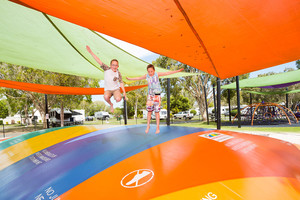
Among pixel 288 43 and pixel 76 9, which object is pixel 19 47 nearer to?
pixel 76 9

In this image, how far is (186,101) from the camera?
87.1 ft

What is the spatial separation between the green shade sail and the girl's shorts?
200cm

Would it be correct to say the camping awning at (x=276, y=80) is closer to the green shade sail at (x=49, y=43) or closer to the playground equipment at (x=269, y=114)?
the playground equipment at (x=269, y=114)

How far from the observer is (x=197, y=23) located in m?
1.69

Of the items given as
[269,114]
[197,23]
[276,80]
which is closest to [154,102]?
[197,23]

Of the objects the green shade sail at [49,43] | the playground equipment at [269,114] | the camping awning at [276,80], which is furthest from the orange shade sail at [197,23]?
Result: the playground equipment at [269,114]

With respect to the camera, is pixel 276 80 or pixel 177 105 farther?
pixel 177 105

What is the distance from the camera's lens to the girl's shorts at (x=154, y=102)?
2.63m

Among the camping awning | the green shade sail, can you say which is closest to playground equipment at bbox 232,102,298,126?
the camping awning

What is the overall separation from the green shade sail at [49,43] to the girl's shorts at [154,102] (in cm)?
200

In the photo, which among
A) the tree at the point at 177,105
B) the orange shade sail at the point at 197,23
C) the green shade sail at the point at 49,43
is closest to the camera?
the orange shade sail at the point at 197,23

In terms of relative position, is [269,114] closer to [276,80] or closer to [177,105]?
[276,80]

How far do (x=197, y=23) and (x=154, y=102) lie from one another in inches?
56.1

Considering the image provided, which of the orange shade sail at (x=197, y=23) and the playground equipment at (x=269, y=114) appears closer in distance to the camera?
the orange shade sail at (x=197, y=23)
